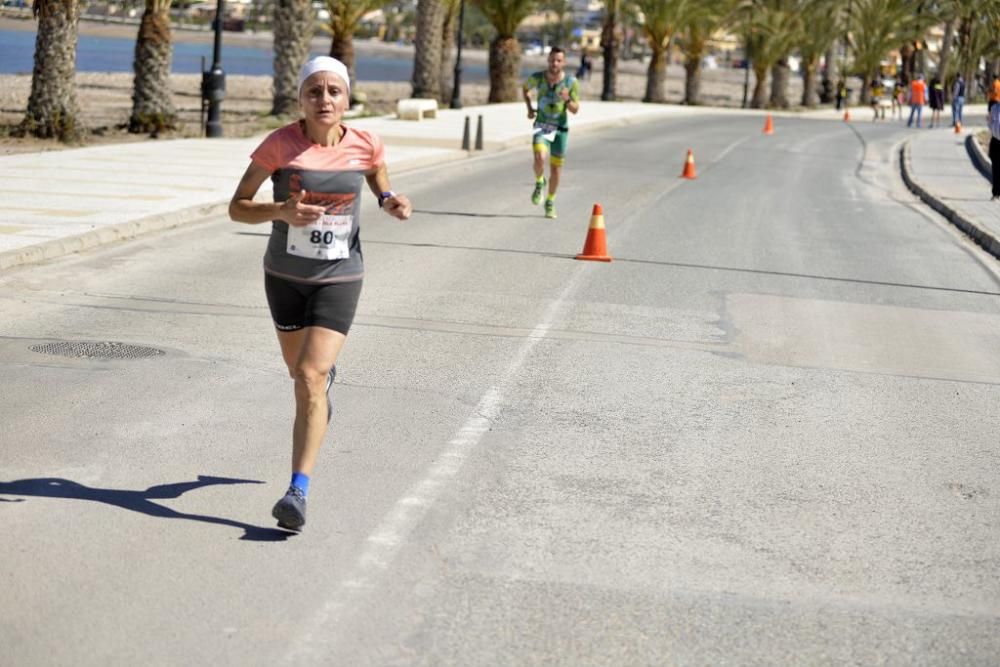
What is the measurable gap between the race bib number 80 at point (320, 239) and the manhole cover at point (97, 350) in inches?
145

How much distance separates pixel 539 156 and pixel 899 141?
28818mm

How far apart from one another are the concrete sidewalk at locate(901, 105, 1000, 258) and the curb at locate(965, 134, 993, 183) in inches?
5.1

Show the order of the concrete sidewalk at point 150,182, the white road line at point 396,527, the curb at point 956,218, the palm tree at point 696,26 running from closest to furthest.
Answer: the white road line at point 396,527 < the concrete sidewalk at point 150,182 < the curb at point 956,218 < the palm tree at point 696,26

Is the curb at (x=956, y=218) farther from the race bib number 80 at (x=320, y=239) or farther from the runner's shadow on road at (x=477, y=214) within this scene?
the race bib number 80 at (x=320, y=239)

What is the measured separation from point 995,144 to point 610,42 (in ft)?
135

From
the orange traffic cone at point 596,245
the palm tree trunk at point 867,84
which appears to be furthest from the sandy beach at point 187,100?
the orange traffic cone at point 596,245

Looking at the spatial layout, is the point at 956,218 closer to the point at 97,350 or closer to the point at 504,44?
the point at 97,350

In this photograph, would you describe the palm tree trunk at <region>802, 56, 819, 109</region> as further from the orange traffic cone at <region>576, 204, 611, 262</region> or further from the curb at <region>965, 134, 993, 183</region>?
the orange traffic cone at <region>576, 204, 611, 262</region>

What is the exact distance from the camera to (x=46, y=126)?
2597cm

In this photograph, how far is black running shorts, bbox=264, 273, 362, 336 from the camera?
249 inches

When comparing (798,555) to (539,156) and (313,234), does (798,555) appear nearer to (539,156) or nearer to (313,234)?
(313,234)

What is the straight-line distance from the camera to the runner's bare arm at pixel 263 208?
607cm

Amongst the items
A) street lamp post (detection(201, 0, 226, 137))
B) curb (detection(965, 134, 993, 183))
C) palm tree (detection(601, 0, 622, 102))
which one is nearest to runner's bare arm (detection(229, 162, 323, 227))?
street lamp post (detection(201, 0, 226, 137))

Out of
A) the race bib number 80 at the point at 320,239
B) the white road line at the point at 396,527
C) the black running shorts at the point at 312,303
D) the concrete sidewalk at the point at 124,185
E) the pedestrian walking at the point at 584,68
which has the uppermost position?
the pedestrian walking at the point at 584,68
